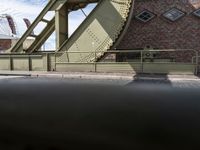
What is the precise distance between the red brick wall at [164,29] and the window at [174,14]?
20 centimetres

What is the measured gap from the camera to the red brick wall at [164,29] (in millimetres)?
17453

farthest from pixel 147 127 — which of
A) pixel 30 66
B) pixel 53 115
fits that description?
pixel 30 66

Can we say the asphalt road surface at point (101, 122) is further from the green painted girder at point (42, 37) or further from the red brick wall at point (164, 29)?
the green painted girder at point (42, 37)

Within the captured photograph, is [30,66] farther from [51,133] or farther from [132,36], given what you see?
[51,133]

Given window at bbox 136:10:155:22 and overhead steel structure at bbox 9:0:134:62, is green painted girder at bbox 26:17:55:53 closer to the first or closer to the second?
overhead steel structure at bbox 9:0:134:62

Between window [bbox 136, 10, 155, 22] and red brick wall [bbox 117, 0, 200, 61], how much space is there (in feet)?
0.64

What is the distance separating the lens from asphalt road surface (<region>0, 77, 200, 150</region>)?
394 centimetres

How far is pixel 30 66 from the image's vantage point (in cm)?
1659

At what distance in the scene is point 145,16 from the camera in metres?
18.6

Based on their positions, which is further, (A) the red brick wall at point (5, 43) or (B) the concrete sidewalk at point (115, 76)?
(A) the red brick wall at point (5, 43)

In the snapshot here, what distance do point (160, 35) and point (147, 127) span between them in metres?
14.2

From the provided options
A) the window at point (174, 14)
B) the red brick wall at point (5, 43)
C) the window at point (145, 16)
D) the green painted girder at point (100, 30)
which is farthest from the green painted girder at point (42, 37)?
the red brick wall at point (5, 43)

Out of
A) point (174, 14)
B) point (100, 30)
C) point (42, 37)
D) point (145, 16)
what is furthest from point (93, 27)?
point (174, 14)

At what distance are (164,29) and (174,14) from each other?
3.81 ft
